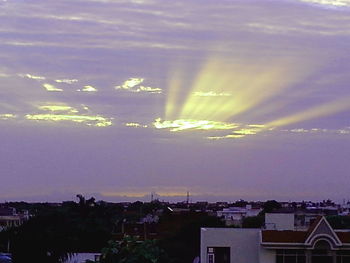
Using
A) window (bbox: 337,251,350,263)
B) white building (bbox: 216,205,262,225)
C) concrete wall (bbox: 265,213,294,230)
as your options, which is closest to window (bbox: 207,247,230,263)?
concrete wall (bbox: 265,213,294,230)

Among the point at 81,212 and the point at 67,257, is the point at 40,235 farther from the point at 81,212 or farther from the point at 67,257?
the point at 81,212

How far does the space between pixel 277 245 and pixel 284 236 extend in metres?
0.66

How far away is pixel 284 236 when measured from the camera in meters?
46.8

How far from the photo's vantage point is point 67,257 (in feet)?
196

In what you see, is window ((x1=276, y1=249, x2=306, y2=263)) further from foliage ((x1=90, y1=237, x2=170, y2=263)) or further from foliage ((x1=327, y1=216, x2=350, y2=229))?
foliage ((x1=327, y1=216, x2=350, y2=229))

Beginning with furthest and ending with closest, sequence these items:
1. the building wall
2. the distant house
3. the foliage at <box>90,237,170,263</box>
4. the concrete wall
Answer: the distant house, the concrete wall, the building wall, the foliage at <box>90,237,170,263</box>

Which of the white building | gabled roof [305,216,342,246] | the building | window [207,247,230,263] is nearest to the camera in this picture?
gabled roof [305,216,342,246]

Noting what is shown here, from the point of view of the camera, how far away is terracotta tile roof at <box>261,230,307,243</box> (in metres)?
46.4

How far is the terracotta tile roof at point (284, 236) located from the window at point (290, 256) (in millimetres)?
666

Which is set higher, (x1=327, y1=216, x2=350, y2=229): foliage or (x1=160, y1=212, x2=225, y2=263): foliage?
(x1=327, y1=216, x2=350, y2=229): foliage

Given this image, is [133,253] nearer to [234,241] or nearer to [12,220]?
[234,241]

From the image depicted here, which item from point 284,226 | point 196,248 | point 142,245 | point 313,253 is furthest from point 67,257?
point 142,245

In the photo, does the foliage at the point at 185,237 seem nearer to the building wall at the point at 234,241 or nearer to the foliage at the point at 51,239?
the foliage at the point at 51,239

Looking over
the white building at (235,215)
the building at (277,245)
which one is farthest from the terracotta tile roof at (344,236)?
the white building at (235,215)
